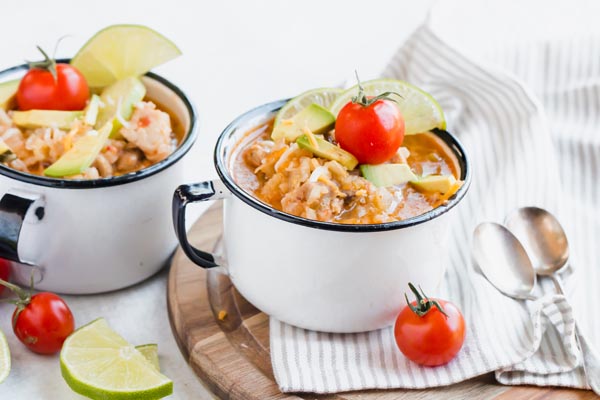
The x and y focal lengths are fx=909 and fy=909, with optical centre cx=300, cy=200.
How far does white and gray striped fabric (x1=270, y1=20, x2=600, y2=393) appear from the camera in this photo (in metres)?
2.78

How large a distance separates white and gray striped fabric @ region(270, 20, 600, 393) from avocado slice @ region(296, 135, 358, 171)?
561 mm

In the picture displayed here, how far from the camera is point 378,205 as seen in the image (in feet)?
9.15

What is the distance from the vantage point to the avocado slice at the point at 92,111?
3.19 m

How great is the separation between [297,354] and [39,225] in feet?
3.10

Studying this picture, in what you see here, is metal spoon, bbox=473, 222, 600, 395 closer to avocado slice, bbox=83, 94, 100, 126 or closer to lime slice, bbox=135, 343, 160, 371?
lime slice, bbox=135, 343, 160, 371

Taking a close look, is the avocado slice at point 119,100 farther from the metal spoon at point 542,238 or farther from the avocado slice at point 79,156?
the metal spoon at point 542,238

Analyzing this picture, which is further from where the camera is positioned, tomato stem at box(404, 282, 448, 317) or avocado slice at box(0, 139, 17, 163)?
avocado slice at box(0, 139, 17, 163)

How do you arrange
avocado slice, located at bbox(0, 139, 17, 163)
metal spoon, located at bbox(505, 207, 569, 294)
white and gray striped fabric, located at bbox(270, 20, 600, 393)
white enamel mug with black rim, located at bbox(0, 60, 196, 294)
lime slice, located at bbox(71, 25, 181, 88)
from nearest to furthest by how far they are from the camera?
white and gray striped fabric, located at bbox(270, 20, 600, 393) → white enamel mug with black rim, located at bbox(0, 60, 196, 294) → avocado slice, located at bbox(0, 139, 17, 163) → metal spoon, located at bbox(505, 207, 569, 294) → lime slice, located at bbox(71, 25, 181, 88)

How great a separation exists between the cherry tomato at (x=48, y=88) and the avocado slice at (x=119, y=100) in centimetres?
11

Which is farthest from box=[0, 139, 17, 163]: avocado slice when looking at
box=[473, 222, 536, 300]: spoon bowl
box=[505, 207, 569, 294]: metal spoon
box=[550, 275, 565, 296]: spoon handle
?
box=[550, 275, 565, 296]: spoon handle

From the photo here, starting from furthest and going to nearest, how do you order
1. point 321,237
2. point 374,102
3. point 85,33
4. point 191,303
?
point 85,33 < point 191,303 < point 374,102 < point 321,237

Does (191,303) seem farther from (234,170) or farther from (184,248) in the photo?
(234,170)

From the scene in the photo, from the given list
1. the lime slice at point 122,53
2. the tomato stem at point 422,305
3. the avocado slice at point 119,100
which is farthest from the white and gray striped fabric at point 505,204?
the lime slice at point 122,53

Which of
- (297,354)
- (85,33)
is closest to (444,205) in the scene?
(297,354)
